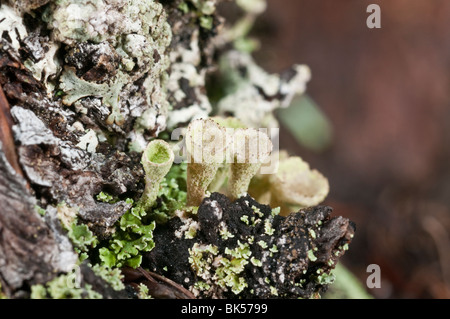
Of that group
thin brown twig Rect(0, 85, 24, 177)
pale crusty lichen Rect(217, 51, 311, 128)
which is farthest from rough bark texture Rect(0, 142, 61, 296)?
pale crusty lichen Rect(217, 51, 311, 128)

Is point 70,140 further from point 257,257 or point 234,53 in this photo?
point 234,53

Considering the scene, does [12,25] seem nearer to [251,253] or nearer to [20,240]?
[20,240]

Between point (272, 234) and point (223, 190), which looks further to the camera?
point (223, 190)

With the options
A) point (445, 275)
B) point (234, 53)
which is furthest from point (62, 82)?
point (445, 275)

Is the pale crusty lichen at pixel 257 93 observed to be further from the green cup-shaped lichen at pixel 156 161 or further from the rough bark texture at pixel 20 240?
the rough bark texture at pixel 20 240

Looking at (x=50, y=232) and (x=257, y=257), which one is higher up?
(x=50, y=232)

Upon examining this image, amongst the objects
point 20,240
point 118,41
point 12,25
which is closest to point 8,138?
point 20,240

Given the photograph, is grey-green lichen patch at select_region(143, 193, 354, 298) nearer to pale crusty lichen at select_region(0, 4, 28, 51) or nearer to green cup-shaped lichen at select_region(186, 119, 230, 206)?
green cup-shaped lichen at select_region(186, 119, 230, 206)
